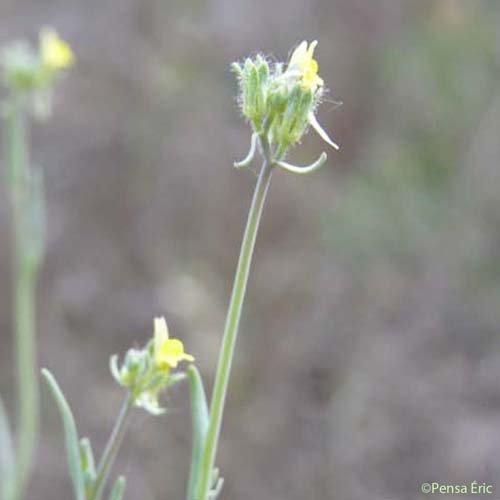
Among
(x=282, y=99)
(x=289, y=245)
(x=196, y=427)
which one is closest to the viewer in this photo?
(x=282, y=99)

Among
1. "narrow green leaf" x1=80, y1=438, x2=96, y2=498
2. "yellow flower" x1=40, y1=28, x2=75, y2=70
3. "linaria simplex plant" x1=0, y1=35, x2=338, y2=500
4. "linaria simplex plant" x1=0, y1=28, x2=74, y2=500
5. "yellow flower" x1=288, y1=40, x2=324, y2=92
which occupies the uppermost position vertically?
"yellow flower" x1=40, y1=28, x2=75, y2=70

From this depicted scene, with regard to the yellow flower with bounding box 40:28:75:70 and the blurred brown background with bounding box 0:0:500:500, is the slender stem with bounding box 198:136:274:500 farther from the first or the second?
the blurred brown background with bounding box 0:0:500:500

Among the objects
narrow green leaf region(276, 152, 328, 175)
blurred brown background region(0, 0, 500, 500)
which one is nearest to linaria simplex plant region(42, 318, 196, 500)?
narrow green leaf region(276, 152, 328, 175)

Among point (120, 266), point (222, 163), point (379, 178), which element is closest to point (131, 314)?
point (120, 266)

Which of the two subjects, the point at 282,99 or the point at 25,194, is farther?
the point at 25,194

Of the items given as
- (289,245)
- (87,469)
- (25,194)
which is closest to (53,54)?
(25,194)

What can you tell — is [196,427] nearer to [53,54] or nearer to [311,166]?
[311,166]
